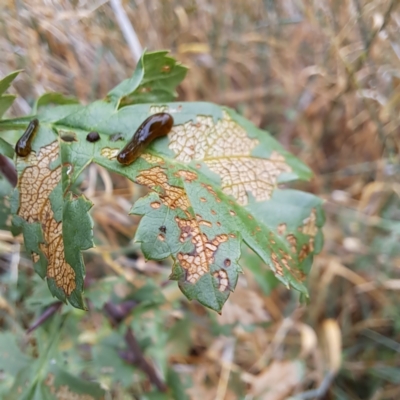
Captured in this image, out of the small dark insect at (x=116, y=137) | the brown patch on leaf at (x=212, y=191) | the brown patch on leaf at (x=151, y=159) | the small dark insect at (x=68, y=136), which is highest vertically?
the small dark insect at (x=68, y=136)

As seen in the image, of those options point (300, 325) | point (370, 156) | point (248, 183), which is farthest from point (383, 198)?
point (248, 183)

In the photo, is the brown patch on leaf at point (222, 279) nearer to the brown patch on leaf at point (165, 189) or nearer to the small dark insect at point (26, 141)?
the brown patch on leaf at point (165, 189)

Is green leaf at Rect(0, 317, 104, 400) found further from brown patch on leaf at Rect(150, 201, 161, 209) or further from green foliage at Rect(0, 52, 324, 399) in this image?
brown patch on leaf at Rect(150, 201, 161, 209)

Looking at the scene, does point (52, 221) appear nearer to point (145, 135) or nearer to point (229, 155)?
point (145, 135)

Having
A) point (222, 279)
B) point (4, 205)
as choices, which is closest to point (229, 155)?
point (222, 279)

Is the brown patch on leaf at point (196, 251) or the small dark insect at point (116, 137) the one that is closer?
the brown patch on leaf at point (196, 251)

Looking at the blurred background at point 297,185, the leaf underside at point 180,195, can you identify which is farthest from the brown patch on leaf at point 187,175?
the blurred background at point 297,185
